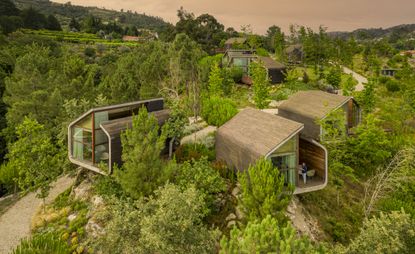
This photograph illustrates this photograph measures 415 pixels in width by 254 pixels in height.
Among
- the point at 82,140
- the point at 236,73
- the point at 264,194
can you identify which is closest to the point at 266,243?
the point at 264,194

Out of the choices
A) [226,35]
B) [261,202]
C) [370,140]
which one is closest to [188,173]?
[261,202]

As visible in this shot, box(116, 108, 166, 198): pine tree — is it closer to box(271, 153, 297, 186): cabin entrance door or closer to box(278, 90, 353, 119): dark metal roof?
box(271, 153, 297, 186): cabin entrance door

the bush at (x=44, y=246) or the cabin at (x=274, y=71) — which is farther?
the cabin at (x=274, y=71)

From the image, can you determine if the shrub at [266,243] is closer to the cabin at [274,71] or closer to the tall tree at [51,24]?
the cabin at [274,71]

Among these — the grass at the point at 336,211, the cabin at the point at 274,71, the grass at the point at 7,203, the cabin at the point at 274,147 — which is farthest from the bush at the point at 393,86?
the grass at the point at 7,203

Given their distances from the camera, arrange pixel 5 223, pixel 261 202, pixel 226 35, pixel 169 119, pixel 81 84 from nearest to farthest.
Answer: pixel 261 202
pixel 5 223
pixel 169 119
pixel 81 84
pixel 226 35

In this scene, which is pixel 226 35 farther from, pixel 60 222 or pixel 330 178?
pixel 60 222

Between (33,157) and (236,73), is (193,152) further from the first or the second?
(236,73)
